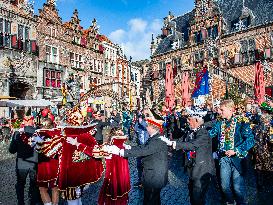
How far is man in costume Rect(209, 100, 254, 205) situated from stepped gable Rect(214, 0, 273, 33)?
91.3ft

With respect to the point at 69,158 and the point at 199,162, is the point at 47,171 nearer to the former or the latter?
the point at 69,158

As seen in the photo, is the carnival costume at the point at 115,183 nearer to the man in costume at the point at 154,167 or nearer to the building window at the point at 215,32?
the man in costume at the point at 154,167

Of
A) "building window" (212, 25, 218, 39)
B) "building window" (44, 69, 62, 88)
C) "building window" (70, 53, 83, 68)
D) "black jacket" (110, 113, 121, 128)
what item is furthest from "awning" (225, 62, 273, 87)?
"black jacket" (110, 113, 121, 128)

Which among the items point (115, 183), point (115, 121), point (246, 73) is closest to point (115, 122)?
point (115, 121)

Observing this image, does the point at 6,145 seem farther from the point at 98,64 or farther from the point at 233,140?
the point at 98,64

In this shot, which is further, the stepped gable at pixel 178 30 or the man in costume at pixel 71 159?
the stepped gable at pixel 178 30

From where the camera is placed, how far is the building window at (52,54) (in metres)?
28.3

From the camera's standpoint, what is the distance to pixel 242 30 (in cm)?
3088

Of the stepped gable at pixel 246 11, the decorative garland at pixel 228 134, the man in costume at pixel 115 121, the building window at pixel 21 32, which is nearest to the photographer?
the decorative garland at pixel 228 134

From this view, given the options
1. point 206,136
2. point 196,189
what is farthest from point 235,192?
point 206,136

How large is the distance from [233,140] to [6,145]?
13191 millimetres

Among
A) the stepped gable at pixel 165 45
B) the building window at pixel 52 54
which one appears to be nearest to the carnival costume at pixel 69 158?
the building window at pixel 52 54

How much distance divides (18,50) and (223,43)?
2117 centimetres

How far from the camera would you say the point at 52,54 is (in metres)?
28.9
